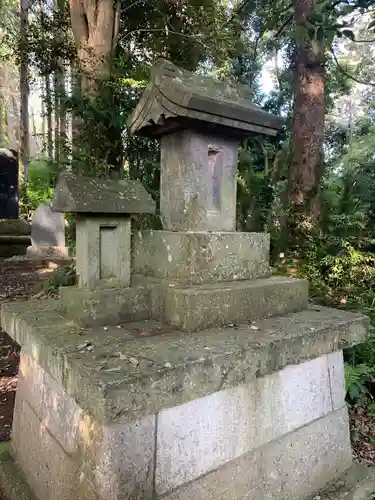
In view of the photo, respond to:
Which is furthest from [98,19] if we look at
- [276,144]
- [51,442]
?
[276,144]

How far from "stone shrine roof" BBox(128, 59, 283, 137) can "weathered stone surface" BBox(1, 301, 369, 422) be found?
1155 millimetres

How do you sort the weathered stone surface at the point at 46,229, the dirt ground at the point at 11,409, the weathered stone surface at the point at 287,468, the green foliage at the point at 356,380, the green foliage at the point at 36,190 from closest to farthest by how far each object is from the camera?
the weathered stone surface at the point at 287,468
the dirt ground at the point at 11,409
the green foliage at the point at 356,380
the weathered stone surface at the point at 46,229
the green foliage at the point at 36,190

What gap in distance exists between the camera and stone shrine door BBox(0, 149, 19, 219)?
1155 centimetres

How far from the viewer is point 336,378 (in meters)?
2.33

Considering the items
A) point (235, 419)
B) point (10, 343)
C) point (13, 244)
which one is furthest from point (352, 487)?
point (13, 244)

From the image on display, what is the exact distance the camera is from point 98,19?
6.19 metres

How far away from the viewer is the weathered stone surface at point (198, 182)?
2.27 meters

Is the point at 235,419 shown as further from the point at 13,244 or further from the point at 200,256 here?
the point at 13,244

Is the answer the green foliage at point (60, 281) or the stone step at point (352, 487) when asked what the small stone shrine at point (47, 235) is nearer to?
the green foliage at point (60, 281)

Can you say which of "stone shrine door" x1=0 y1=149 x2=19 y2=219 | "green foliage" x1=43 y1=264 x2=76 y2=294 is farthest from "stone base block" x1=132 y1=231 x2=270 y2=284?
"stone shrine door" x1=0 y1=149 x2=19 y2=219

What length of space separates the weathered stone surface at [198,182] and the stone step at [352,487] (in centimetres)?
164

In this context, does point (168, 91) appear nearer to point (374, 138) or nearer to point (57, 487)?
point (57, 487)

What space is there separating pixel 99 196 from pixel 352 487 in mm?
2192

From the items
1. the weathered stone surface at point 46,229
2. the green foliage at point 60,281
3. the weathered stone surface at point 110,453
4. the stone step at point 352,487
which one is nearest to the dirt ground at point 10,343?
the green foliage at point 60,281
